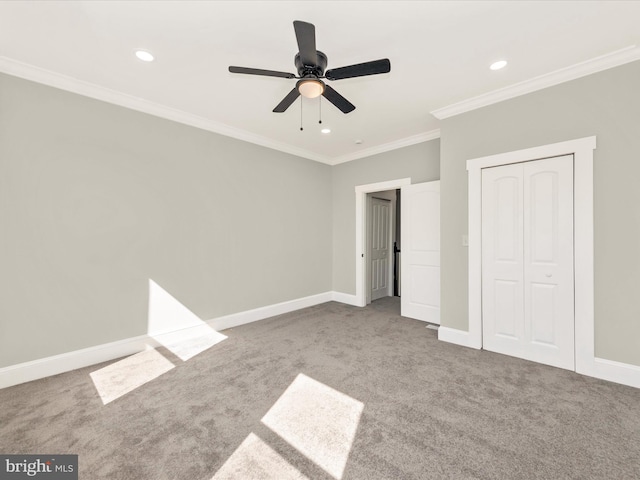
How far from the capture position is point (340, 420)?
2.02 m

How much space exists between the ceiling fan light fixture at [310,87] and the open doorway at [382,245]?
3.31m

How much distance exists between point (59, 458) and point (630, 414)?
3.87 meters

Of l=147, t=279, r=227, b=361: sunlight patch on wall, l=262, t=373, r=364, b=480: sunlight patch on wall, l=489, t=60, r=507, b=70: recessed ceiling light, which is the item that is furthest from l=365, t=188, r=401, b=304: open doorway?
l=262, t=373, r=364, b=480: sunlight patch on wall

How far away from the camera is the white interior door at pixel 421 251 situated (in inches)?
166

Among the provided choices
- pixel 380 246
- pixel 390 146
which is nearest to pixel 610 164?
pixel 390 146

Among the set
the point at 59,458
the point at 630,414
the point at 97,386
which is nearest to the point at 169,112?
the point at 97,386

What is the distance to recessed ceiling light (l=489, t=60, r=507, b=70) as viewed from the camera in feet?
8.32

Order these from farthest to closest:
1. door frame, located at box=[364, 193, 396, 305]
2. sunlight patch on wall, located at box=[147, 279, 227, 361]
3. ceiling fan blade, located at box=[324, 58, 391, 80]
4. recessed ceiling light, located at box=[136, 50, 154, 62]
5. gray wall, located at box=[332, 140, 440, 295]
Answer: door frame, located at box=[364, 193, 396, 305] → gray wall, located at box=[332, 140, 440, 295] → sunlight patch on wall, located at box=[147, 279, 227, 361] → recessed ceiling light, located at box=[136, 50, 154, 62] → ceiling fan blade, located at box=[324, 58, 391, 80]

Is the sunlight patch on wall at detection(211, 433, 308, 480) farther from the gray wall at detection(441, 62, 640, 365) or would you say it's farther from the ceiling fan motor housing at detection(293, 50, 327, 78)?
the gray wall at detection(441, 62, 640, 365)

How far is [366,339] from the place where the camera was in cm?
359

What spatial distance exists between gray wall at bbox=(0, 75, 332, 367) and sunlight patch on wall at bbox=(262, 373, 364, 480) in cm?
206

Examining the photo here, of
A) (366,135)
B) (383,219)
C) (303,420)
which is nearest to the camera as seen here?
(303,420)

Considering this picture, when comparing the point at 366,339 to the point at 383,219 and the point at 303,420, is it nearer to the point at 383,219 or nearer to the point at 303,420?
the point at 303,420

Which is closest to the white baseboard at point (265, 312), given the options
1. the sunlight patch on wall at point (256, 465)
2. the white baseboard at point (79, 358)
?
the white baseboard at point (79, 358)
